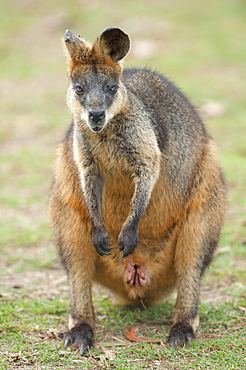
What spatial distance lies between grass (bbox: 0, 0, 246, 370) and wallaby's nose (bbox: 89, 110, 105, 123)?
1.39 m

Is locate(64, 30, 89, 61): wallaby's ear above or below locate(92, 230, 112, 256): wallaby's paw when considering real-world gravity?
above

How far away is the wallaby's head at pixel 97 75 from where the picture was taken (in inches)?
142

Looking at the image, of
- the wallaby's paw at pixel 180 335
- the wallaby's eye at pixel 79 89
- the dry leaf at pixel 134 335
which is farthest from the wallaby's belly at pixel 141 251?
the wallaby's eye at pixel 79 89

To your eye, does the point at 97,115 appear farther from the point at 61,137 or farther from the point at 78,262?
the point at 61,137

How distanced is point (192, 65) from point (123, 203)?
10.2 metres

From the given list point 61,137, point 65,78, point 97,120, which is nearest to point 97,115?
point 97,120

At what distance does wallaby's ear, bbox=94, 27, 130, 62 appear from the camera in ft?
12.1

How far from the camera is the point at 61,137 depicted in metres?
9.92

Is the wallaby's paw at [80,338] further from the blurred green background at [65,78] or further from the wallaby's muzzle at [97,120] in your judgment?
the blurred green background at [65,78]

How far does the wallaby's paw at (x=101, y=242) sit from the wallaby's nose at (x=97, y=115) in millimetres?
730

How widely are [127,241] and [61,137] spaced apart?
6.33m

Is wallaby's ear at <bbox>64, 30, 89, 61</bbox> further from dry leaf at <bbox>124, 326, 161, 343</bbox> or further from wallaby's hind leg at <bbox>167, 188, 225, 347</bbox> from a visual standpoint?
dry leaf at <bbox>124, 326, 161, 343</bbox>

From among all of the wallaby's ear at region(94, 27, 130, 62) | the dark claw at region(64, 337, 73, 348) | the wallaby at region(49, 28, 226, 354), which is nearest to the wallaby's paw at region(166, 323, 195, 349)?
the wallaby at region(49, 28, 226, 354)

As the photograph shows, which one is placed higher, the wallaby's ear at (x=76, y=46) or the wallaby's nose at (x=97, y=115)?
the wallaby's ear at (x=76, y=46)
